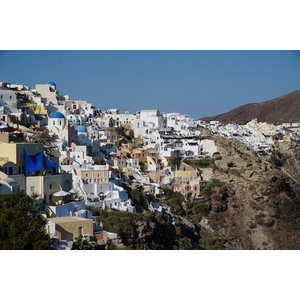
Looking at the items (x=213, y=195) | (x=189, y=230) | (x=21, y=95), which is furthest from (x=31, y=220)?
(x=21, y=95)

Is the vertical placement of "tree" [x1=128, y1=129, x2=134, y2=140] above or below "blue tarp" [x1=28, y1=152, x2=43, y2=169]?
above

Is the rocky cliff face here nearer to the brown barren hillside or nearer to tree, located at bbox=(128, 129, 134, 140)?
tree, located at bbox=(128, 129, 134, 140)

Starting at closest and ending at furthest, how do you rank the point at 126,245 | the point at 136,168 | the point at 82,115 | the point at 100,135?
the point at 126,245
the point at 136,168
the point at 100,135
the point at 82,115

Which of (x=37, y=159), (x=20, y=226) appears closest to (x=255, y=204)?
(x=37, y=159)

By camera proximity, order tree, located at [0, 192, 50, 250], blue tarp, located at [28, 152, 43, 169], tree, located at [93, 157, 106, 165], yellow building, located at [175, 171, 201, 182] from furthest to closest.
→ yellow building, located at [175, 171, 201, 182], tree, located at [93, 157, 106, 165], blue tarp, located at [28, 152, 43, 169], tree, located at [0, 192, 50, 250]

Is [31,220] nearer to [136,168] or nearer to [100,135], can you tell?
[136,168]

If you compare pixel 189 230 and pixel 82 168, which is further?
pixel 189 230

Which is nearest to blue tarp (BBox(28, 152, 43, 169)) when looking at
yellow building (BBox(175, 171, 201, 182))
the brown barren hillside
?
yellow building (BBox(175, 171, 201, 182))
